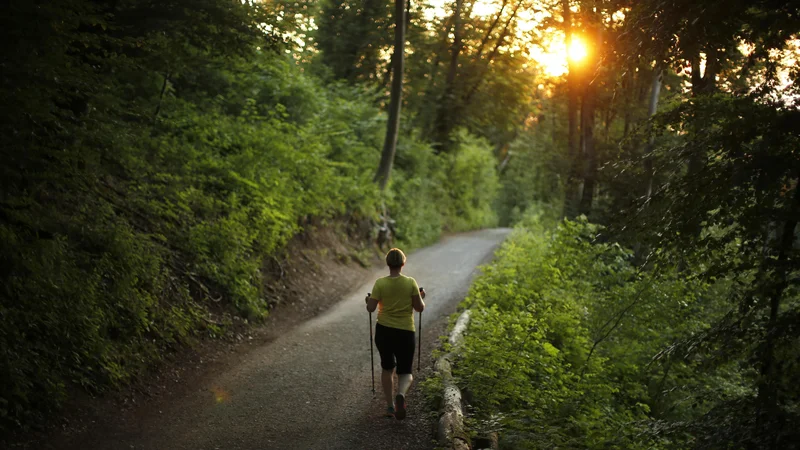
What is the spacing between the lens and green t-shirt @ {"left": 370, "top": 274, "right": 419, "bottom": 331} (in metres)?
7.67

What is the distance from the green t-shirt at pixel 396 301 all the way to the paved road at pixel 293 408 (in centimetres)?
125

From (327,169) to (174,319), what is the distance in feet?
32.2

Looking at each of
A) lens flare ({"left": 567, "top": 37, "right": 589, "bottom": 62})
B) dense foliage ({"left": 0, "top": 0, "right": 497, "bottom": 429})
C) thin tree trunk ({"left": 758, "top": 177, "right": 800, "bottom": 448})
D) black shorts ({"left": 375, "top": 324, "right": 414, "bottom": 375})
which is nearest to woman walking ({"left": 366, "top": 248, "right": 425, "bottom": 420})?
black shorts ({"left": 375, "top": 324, "right": 414, "bottom": 375})

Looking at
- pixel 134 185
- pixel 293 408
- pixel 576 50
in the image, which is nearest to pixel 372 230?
pixel 576 50

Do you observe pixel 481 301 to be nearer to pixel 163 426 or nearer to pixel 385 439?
pixel 385 439

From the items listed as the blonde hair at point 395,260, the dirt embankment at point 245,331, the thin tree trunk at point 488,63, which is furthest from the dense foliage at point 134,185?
the thin tree trunk at point 488,63

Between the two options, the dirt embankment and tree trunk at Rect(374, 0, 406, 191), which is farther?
tree trunk at Rect(374, 0, 406, 191)

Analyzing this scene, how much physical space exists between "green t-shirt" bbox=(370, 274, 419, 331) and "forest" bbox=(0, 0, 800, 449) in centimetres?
144

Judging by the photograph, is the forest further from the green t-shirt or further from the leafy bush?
the green t-shirt

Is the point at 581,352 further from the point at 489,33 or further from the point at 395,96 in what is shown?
the point at 489,33

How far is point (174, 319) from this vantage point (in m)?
10.0

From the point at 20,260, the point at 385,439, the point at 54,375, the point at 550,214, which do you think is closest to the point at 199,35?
the point at 20,260

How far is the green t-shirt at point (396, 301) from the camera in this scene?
7.67 m

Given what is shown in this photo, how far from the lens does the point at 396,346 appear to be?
25.3 ft
